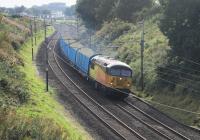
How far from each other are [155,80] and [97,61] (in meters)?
6.63

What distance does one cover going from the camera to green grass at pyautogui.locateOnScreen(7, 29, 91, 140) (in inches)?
1002

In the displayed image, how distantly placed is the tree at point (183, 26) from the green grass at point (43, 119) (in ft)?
44.4

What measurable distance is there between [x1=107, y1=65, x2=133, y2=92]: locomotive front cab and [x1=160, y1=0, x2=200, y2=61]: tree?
18.7 ft

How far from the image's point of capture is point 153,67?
4891 cm

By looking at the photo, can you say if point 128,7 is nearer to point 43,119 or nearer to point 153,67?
point 153,67

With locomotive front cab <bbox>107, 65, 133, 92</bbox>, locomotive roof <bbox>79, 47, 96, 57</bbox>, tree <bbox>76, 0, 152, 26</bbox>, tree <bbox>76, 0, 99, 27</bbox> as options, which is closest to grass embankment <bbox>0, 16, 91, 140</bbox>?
locomotive front cab <bbox>107, 65, 133, 92</bbox>

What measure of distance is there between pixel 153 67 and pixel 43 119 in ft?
75.8

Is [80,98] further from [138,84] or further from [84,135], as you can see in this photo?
[84,135]

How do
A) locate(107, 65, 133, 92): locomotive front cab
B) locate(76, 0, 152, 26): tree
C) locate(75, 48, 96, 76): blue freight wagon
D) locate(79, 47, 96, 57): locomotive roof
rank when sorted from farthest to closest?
1. locate(76, 0, 152, 26): tree
2. locate(79, 47, 96, 57): locomotive roof
3. locate(75, 48, 96, 76): blue freight wagon
4. locate(107, 65, 133, 92): locomotive front cab

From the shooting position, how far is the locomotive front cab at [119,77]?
43094 millimetres

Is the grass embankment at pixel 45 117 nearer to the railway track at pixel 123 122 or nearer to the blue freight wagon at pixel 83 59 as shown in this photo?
the railway track at pixel 123 122

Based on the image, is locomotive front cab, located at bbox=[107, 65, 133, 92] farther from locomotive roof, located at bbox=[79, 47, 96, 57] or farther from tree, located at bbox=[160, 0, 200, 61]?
locomotive roof, located at bbox=[79, 47, 96, 57]

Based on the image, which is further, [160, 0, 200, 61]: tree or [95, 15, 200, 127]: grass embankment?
[160, 0, 200, 61]: tree

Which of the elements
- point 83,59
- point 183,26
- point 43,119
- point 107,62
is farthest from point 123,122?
point 83,59
